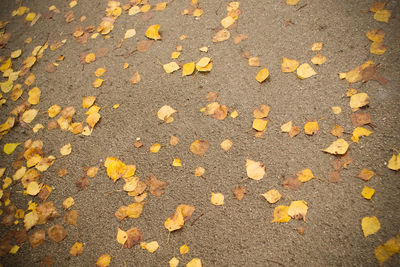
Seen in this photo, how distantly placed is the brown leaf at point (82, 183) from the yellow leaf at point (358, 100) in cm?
218

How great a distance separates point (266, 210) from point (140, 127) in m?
1.25

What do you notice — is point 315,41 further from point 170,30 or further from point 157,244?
point 157,244

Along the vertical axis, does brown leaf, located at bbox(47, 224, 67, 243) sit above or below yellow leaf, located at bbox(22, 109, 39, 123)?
below

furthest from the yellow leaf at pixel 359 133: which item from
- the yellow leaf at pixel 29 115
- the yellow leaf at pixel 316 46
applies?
the yellow leaf at pixel 29 115

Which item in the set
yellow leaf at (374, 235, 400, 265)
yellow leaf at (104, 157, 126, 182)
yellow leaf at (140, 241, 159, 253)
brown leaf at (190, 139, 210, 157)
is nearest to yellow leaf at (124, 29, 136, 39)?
yellow leaf at (104, 157, 126, 182)

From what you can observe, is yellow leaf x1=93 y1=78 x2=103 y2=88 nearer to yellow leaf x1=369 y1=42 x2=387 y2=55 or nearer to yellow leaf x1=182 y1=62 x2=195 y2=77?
yellow leaf x1=182 y1=62 x2=195 y2=77

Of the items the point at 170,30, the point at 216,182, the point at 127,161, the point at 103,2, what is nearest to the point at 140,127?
the point at 127,161

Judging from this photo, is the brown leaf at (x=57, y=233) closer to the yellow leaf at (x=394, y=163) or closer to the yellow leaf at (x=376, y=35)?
the yellow leaf at (x=394, y=163)

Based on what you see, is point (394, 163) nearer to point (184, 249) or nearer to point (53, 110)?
point (184, 249)

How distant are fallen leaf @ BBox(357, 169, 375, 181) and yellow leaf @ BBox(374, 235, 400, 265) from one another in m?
0.36

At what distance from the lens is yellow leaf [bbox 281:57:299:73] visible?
2111mm

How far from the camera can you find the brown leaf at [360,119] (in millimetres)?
1770

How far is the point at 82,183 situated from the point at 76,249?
0.51 meters

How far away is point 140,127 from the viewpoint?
2207 mm
